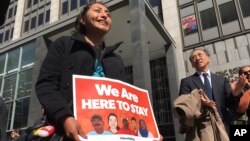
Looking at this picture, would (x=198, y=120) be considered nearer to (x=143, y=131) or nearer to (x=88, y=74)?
(x=143, y=131)

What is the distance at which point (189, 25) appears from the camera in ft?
46.7

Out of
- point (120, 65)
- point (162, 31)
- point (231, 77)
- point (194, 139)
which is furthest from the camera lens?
point (162, 31)

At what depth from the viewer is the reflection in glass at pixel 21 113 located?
13.2m

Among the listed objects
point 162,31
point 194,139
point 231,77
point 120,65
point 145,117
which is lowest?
point 194,139

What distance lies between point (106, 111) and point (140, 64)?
776 centimetres

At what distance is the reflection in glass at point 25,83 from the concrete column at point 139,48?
662 cm

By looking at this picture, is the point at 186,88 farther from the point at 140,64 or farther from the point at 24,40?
the point at 24,40

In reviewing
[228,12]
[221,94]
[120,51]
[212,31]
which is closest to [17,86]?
[120,51]

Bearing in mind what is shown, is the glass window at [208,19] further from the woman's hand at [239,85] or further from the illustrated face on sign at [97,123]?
the illustrated face on sign at [97,123]

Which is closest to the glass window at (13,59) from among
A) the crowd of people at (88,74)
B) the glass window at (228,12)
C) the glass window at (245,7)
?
the glass window at (228,12)

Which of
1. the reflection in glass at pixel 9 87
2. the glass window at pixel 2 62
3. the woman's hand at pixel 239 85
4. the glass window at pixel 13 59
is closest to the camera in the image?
the woman's hand at pixel 239 85

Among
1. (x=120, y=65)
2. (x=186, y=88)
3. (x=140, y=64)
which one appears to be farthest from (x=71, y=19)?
(x=120, y=65)

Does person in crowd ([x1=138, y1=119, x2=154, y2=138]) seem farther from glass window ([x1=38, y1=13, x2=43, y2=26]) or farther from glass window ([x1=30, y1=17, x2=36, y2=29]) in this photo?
glass window ([x1=30, y1=17, x2=36, y2=29])

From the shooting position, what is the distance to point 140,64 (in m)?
9.30
